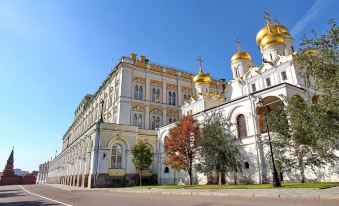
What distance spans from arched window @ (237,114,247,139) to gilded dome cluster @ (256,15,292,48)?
13.0 meters

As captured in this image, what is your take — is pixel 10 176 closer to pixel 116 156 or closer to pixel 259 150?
pixel 116 156

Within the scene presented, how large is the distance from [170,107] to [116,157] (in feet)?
52.0

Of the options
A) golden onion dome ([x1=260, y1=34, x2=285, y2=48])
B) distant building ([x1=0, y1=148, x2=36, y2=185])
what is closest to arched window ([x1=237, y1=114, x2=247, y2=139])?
golden onion dome ([x1=260, y1=34, x2=285, y2=48])

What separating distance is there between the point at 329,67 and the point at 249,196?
382 inches

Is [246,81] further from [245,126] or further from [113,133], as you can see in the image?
[113,133]

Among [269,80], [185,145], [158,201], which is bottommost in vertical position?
[158,201]

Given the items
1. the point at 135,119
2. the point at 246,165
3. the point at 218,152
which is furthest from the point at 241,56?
the point at 218,152

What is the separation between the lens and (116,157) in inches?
1296

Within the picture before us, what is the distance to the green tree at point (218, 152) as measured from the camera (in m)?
22.0

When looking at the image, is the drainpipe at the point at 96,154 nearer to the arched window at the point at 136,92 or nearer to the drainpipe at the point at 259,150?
the arched window at the point at 136,92

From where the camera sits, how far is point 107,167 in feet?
104

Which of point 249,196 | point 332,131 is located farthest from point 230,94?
point 249,196

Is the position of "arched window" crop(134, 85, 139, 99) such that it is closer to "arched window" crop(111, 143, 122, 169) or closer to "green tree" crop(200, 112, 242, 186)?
"arched window" crop(111, 143, 122, 169)

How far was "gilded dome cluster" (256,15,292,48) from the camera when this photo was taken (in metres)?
32.3
